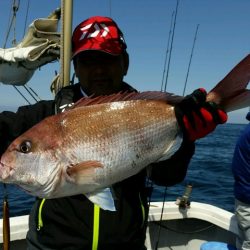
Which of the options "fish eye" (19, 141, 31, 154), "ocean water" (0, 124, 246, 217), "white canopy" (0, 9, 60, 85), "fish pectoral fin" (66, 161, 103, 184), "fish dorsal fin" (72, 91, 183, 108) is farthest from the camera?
"ocean water" (0, 124, 246, 217)

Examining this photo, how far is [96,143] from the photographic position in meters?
1.78

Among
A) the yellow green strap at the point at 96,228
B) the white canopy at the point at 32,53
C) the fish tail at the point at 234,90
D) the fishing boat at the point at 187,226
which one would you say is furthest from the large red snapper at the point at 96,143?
the fishing boat at the point at 187,226

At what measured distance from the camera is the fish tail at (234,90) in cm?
179

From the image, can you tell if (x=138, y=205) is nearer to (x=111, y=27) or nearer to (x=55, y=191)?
(x=55, y=191)

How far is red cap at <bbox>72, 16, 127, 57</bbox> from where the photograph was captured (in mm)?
2125

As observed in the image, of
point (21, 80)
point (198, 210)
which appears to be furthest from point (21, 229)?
point (198, 210)

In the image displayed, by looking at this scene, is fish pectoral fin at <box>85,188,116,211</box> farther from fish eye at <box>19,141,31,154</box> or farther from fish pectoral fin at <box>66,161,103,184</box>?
fish eye at <box>19,141,31,154</box>

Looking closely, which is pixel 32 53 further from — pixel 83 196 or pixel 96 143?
pixel 96 143

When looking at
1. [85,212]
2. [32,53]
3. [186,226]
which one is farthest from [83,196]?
[186,226]

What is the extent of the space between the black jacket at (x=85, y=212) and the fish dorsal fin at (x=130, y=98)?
A: 313 millimetres

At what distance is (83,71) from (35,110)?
0.37 m

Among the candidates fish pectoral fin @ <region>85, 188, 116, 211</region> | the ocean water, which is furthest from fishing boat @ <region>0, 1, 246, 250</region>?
fish pectoral fin @ <region>85, 188, 116, 211</region>

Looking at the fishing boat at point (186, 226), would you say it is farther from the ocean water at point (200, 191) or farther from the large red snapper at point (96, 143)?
the large red snapper at point (96, 143)

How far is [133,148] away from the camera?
1.82 metres
